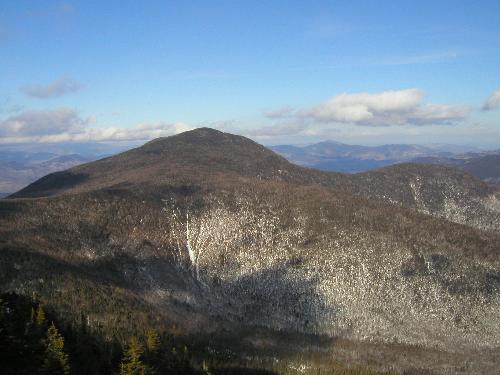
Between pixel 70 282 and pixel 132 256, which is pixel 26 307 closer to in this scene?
pixel 70 282

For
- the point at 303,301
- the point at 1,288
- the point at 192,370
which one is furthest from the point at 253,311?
the point at 1,288

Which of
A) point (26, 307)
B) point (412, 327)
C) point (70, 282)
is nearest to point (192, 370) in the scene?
point (26, 307)

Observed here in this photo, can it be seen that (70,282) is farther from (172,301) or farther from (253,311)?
(253,311)

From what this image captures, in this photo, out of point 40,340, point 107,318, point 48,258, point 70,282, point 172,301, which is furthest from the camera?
point 172,301

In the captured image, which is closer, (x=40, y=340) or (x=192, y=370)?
(x=40, y=340)

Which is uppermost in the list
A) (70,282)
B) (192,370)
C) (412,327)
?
(70,282)

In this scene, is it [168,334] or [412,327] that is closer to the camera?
[168,334]

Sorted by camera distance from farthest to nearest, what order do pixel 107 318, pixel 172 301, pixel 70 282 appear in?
pixel 172 301 < pixel 70 282 < pixel 107 318

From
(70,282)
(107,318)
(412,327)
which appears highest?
(70,282)

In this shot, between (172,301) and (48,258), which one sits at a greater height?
(48,258)
